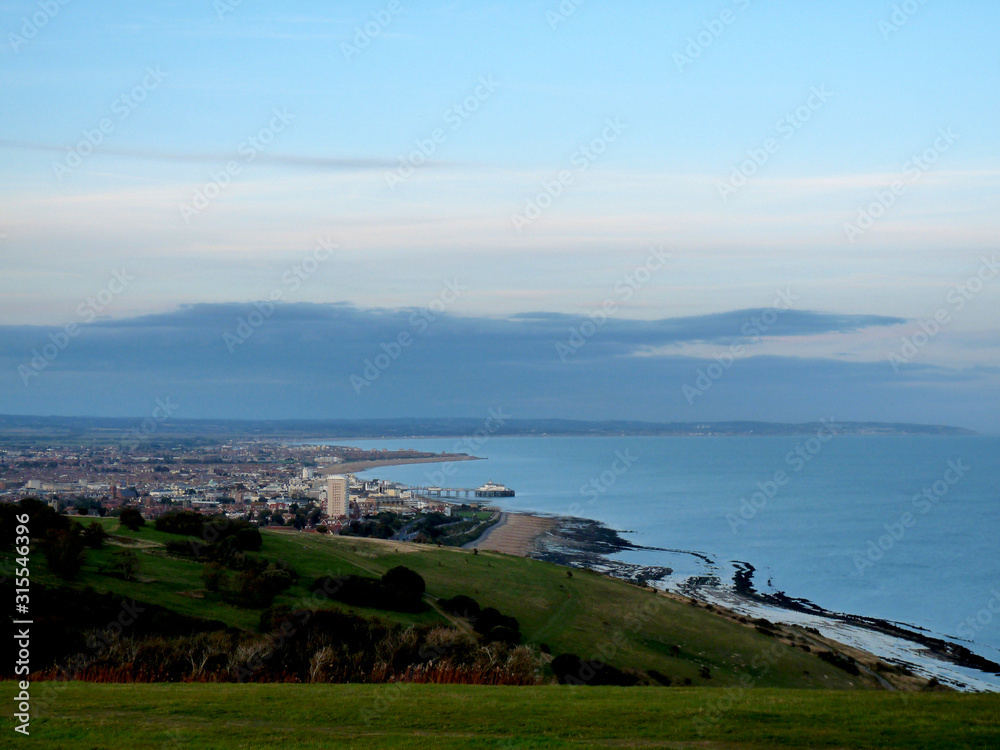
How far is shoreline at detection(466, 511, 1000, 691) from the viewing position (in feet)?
124

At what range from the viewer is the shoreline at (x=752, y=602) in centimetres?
3769

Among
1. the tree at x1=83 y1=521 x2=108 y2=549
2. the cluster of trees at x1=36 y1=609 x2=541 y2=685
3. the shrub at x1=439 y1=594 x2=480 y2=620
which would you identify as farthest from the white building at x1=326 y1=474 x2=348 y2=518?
the cluster of trees at x1=36 y1=609 x2=541 y2=685

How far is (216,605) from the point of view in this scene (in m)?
24.8

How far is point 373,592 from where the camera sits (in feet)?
94.6

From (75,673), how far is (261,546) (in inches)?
766

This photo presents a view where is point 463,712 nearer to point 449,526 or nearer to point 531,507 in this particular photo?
point 449,526

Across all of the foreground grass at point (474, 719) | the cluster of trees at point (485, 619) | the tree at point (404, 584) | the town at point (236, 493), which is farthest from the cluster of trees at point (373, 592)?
the town at point (236, 493)

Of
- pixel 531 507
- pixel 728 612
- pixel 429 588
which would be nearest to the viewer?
pixel 429 588

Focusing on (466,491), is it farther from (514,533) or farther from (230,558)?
(230,558)

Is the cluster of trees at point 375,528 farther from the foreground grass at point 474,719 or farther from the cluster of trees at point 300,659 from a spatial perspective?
the foreground grass at point 474,719

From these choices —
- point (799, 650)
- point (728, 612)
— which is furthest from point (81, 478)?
→ point (799, 650)

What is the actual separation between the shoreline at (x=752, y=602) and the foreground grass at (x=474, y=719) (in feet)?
86.4

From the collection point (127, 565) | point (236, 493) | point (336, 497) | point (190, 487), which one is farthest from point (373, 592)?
point (190, 487)

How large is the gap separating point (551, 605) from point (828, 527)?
204 feet
